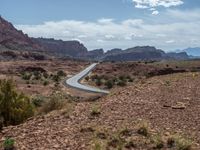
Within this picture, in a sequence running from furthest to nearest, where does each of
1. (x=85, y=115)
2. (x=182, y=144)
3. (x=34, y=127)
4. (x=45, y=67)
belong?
(x=45, y=67), (x=85, y=115), (x=34, y=127), (x=182, y=144)

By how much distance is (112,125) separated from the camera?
1384 cm

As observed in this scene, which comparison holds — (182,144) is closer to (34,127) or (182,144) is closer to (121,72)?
(34,127)

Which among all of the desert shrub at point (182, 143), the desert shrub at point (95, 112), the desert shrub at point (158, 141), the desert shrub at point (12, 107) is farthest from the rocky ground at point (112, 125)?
the desert shrub at point (12, 107)

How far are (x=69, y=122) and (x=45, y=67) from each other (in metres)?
133

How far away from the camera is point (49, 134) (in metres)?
12.7

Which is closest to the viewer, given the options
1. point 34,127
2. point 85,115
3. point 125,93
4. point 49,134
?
point 49,134

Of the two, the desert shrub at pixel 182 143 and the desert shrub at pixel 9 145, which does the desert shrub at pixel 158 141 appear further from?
the desert shrub at pixel 9 145

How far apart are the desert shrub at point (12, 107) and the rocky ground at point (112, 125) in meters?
2.91

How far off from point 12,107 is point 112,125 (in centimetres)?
692

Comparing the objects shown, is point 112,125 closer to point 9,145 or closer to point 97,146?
point 97,146

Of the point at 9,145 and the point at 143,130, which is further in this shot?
the point at 143,130

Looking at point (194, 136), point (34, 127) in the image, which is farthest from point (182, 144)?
point (34, 127)

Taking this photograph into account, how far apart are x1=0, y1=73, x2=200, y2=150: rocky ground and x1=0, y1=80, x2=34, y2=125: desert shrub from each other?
9.54 feet

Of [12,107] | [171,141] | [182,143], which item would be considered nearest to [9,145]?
[171,141]
